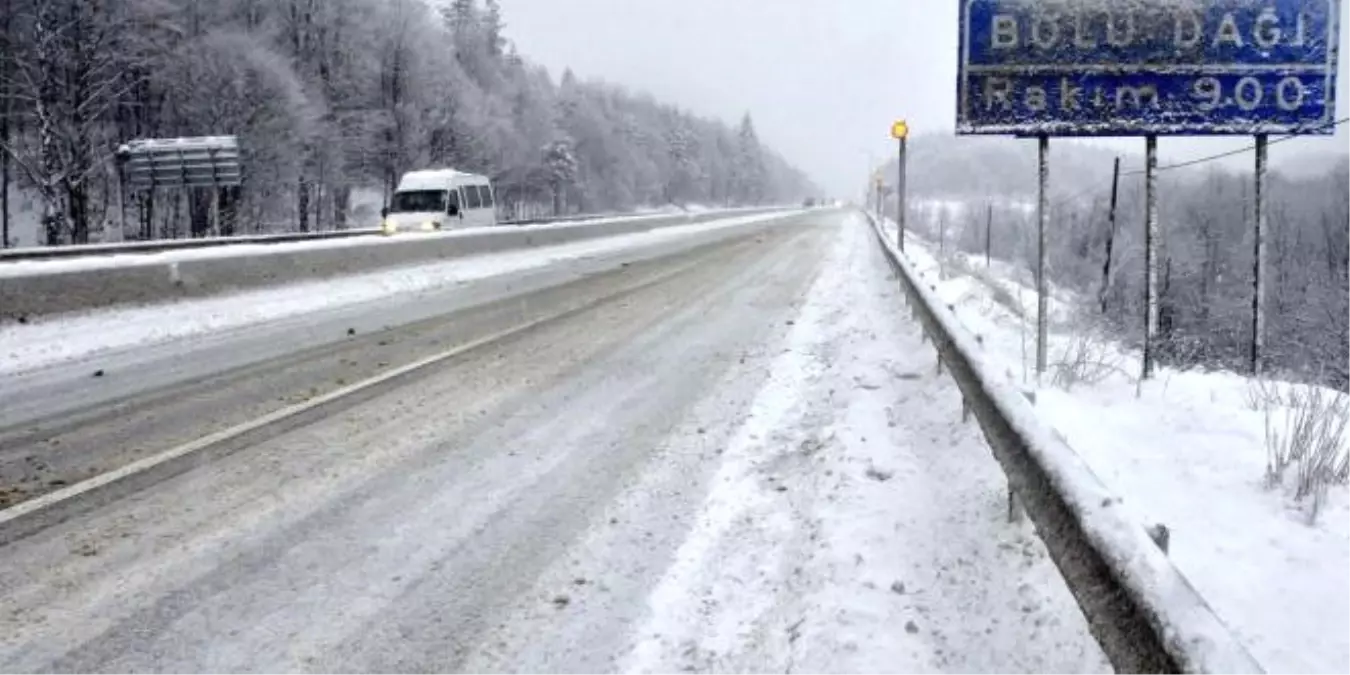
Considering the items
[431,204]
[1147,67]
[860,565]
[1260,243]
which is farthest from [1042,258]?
[431,204]

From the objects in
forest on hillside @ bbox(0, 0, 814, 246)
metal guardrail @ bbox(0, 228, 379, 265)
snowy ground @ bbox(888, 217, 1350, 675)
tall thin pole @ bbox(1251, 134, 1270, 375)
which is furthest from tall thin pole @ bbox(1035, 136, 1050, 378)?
forest on hillside @ bbox(0, 0, 814, 246)

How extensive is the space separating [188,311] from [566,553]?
10.9 meters

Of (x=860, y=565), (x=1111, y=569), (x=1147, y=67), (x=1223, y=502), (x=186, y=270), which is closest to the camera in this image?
(x=1111, y=569)

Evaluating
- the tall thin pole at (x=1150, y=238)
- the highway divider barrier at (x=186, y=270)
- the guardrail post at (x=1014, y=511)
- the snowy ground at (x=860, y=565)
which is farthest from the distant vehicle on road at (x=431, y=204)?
the guardrail post at (x=1014, y=511)

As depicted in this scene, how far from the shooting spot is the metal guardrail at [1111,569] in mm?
2109

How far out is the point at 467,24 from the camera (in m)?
102

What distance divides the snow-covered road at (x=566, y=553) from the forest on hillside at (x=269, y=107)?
39305mm

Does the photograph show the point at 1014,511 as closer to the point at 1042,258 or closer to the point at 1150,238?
the point at 1042,258

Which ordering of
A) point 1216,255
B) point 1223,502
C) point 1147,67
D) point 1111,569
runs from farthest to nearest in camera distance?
1. point 1216,255
2. point 1147,67
3. point 1223,502
4. point 1111,569

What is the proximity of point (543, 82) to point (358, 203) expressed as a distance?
5418 cm

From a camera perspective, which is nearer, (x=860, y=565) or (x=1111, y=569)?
(x=1111, y=569)

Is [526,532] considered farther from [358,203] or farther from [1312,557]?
[358,203]

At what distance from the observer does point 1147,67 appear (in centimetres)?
914

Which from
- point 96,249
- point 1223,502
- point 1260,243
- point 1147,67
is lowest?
Answer: point 1223,502
